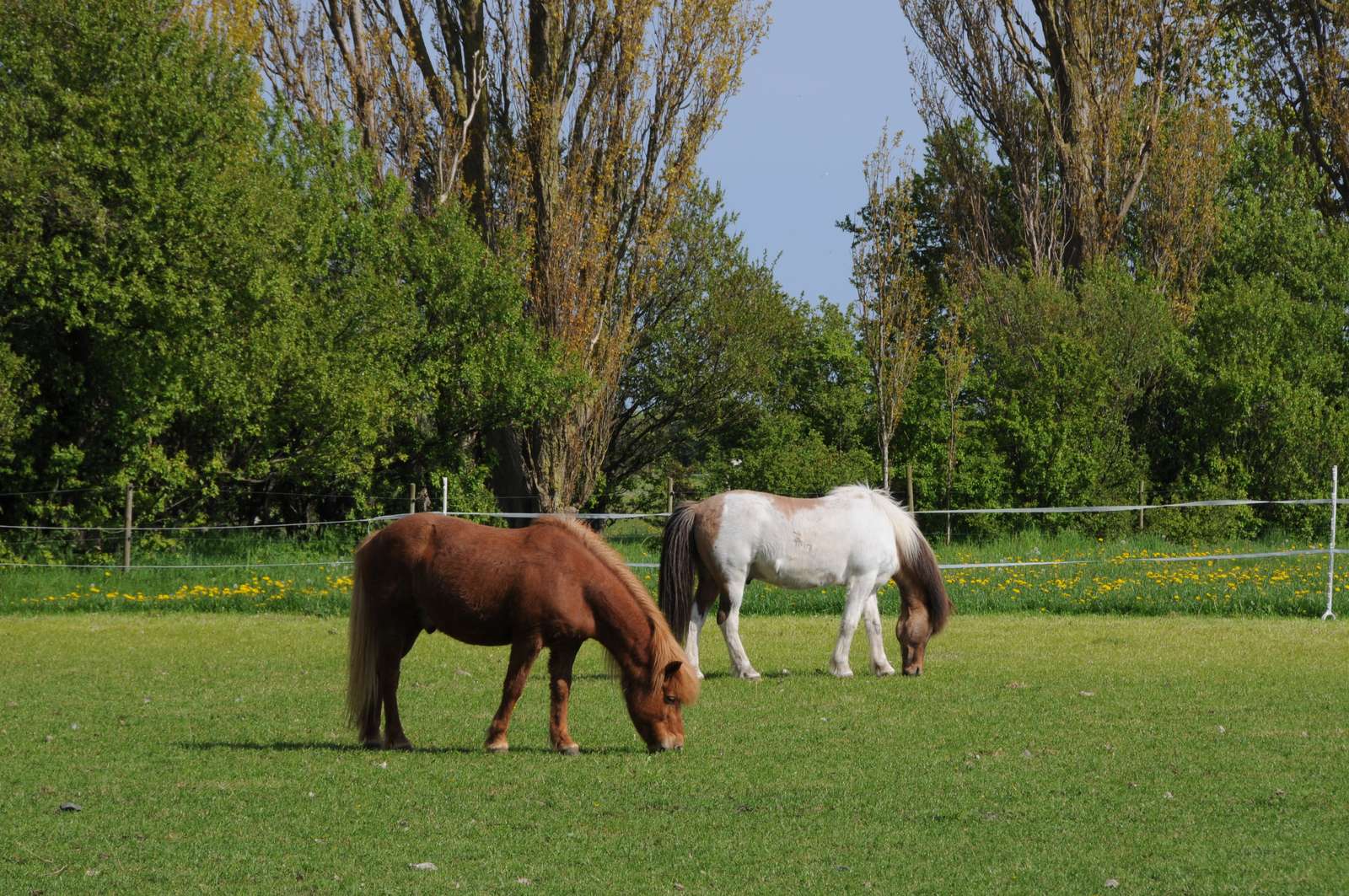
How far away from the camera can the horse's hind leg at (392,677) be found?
788 cm

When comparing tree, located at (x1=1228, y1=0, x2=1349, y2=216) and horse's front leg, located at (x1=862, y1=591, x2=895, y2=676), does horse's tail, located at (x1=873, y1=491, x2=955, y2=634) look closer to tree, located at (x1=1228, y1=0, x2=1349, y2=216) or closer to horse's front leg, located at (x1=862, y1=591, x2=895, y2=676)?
horse's front leg, located at (x1=862, y1=591, x2=895, y2=676)

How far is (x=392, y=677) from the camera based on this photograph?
7.96 m

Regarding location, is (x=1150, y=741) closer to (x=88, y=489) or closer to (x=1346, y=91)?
(x=88, y=489)

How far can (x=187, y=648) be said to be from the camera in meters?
13.5

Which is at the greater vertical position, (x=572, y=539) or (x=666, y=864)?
(x=572, y=539)

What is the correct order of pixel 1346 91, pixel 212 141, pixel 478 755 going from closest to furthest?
pixel 478 755
pixel 212 141
pixel 1346 91

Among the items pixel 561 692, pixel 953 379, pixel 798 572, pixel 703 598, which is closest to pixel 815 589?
pixel 798 572

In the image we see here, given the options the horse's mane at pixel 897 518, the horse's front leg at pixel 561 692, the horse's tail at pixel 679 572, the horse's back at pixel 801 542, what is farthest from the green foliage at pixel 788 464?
the horse's front leg at pixel 561 692

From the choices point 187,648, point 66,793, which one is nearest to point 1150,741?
point 66,793

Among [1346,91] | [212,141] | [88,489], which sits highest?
[1346,91]

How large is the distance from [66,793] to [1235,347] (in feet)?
82.2

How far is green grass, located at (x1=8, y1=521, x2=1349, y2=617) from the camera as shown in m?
16.8

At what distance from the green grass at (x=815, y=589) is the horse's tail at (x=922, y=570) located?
5.36 meters

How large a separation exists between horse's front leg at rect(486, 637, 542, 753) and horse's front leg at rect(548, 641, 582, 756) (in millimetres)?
122
